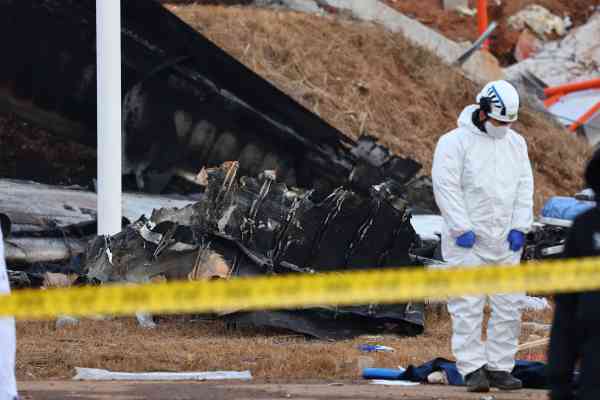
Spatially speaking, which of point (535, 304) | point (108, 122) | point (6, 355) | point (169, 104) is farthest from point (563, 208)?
point (6, 355)

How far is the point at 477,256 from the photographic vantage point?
7484 mm

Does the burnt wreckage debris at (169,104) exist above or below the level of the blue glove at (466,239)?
above

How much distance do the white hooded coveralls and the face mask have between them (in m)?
0.04

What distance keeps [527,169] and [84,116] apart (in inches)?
306

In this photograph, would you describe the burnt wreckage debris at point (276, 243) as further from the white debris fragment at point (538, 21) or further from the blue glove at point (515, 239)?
the white debris fragment at point (538, 21)

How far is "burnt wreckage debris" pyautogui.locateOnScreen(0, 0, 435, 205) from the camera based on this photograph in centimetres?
1394

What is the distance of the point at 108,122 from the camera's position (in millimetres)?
11102

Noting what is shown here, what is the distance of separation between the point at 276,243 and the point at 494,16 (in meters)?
20.2

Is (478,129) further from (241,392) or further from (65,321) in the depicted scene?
(65,321)

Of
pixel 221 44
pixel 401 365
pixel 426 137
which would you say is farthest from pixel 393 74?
pixel 401 365

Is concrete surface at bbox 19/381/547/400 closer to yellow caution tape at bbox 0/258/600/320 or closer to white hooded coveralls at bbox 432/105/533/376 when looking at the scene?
white hooded coveralls at bbox 432/105/533/376

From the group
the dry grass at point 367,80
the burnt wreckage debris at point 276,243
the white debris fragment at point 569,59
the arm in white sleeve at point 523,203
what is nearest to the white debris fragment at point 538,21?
the white debris fragment at point 569,59

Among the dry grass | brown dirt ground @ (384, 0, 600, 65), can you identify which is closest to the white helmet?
the dry grass

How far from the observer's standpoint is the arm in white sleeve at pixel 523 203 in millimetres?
7547
